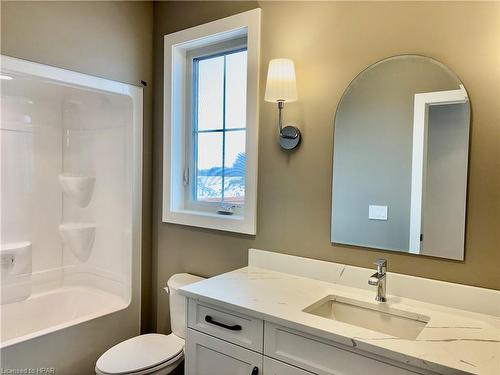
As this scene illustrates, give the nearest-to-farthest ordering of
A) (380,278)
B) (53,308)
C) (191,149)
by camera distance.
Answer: (380,278) < (191,149) < (53,308)

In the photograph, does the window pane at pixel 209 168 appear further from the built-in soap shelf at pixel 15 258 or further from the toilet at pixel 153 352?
the built-in soap shelf at pixel 15 258

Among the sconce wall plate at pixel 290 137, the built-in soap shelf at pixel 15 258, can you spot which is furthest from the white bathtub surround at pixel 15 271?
the sconce wall plate at pixel 290 137

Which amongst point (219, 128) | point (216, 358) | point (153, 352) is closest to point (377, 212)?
point (216, 358)

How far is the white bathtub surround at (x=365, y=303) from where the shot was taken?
1.08 meters

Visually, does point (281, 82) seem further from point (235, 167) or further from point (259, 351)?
point (259, 351)

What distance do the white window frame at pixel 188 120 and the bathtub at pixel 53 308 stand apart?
2.55 ft

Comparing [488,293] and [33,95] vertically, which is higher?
[33,95]

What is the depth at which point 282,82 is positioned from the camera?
5.75 ft

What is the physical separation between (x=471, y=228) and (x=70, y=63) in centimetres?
212

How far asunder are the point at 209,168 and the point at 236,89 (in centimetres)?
51

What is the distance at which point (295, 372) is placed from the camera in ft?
4.25

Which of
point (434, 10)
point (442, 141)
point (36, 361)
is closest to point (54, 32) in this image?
point (36, 361)

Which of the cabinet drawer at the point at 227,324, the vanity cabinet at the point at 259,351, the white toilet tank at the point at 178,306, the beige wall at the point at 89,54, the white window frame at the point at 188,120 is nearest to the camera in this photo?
the vanity cabinet at the point at 259,351

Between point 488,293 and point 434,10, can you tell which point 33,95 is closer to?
point 434,10
